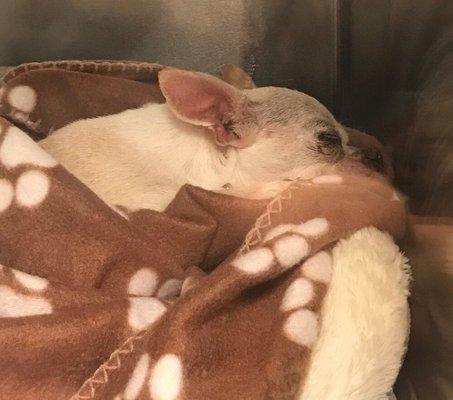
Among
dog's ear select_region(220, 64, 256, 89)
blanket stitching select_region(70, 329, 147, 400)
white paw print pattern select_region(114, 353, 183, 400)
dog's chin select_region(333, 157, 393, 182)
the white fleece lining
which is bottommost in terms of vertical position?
blanket stitching select_region(70, 329, 147, 400)

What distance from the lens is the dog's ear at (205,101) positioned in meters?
1.32

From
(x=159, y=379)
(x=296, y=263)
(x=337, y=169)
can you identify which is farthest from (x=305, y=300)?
(x=337, y=169)

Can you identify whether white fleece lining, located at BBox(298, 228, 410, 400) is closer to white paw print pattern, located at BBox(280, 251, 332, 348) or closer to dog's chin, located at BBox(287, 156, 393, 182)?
white paw print pattern, located at BBox(280, 251, 332, 348)

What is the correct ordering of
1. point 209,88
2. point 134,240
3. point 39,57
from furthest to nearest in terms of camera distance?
point 39,57, point 209,88, point 134,240

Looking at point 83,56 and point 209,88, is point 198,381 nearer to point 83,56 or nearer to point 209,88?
point 209,88

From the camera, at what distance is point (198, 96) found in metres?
1.36

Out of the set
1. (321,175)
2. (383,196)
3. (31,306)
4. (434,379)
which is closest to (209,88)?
(321,175)

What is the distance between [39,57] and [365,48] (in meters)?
0.84

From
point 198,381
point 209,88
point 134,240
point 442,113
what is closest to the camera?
point 198,381

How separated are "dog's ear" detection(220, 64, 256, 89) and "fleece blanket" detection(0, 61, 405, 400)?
0.41 m

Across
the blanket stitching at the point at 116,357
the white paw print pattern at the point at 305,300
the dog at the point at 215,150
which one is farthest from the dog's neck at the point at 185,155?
the white paw print pattern at the point at 305,300

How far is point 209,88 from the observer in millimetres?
1350

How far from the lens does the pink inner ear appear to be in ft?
4.33

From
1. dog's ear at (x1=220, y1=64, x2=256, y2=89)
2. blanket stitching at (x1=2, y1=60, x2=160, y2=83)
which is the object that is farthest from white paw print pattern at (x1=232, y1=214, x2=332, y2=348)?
blanket stitching at (x1=2, y1=60, x2=160, y2=83)
